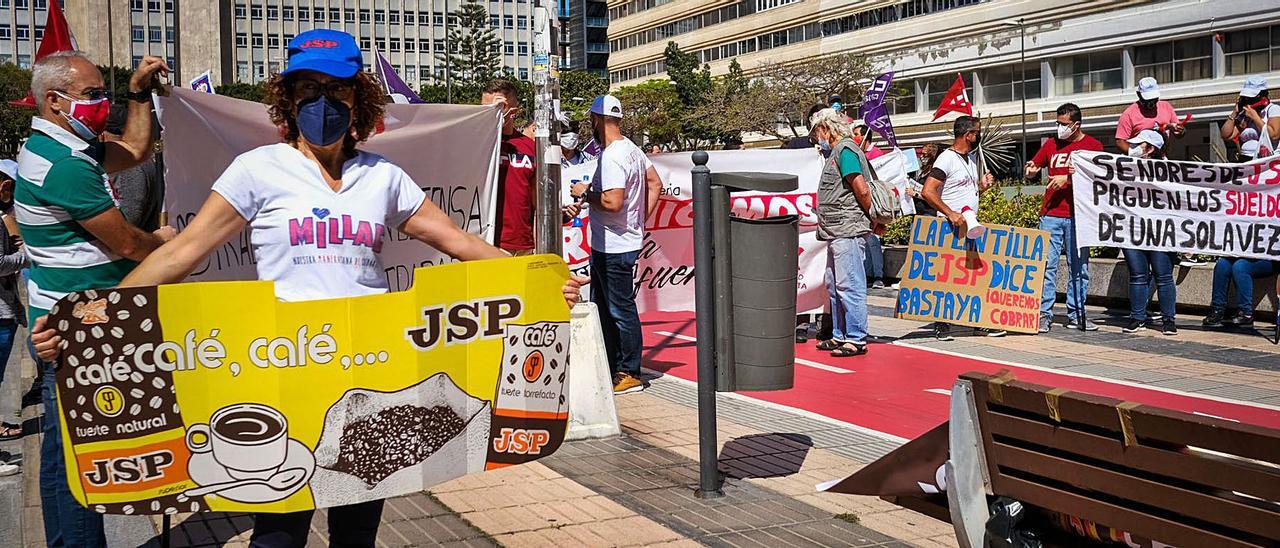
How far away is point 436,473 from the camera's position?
3.47 m

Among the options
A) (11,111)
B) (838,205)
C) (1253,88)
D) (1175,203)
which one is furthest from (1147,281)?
(11,111)

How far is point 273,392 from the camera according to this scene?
3246 millimetres

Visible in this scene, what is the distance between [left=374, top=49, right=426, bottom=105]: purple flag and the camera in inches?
342

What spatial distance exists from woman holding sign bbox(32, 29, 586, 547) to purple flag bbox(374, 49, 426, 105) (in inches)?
201

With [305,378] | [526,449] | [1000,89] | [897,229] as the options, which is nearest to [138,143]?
[305,378]

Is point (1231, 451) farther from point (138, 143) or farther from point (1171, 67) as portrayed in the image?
point (1171, 67)

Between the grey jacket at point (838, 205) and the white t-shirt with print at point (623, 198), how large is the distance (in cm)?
201

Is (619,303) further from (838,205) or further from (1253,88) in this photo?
(1253,88)

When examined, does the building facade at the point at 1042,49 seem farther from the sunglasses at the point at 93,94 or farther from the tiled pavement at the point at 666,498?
the sunglasses at the point at 93,94

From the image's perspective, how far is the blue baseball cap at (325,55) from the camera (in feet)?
11.1

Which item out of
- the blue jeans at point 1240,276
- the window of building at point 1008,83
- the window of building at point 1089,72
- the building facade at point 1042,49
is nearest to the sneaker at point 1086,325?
the blue jeans at point 1240,276

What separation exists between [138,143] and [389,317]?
64.9 inches

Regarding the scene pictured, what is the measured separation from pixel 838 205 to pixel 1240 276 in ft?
12.4

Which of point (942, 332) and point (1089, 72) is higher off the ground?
point (1089, 72)
